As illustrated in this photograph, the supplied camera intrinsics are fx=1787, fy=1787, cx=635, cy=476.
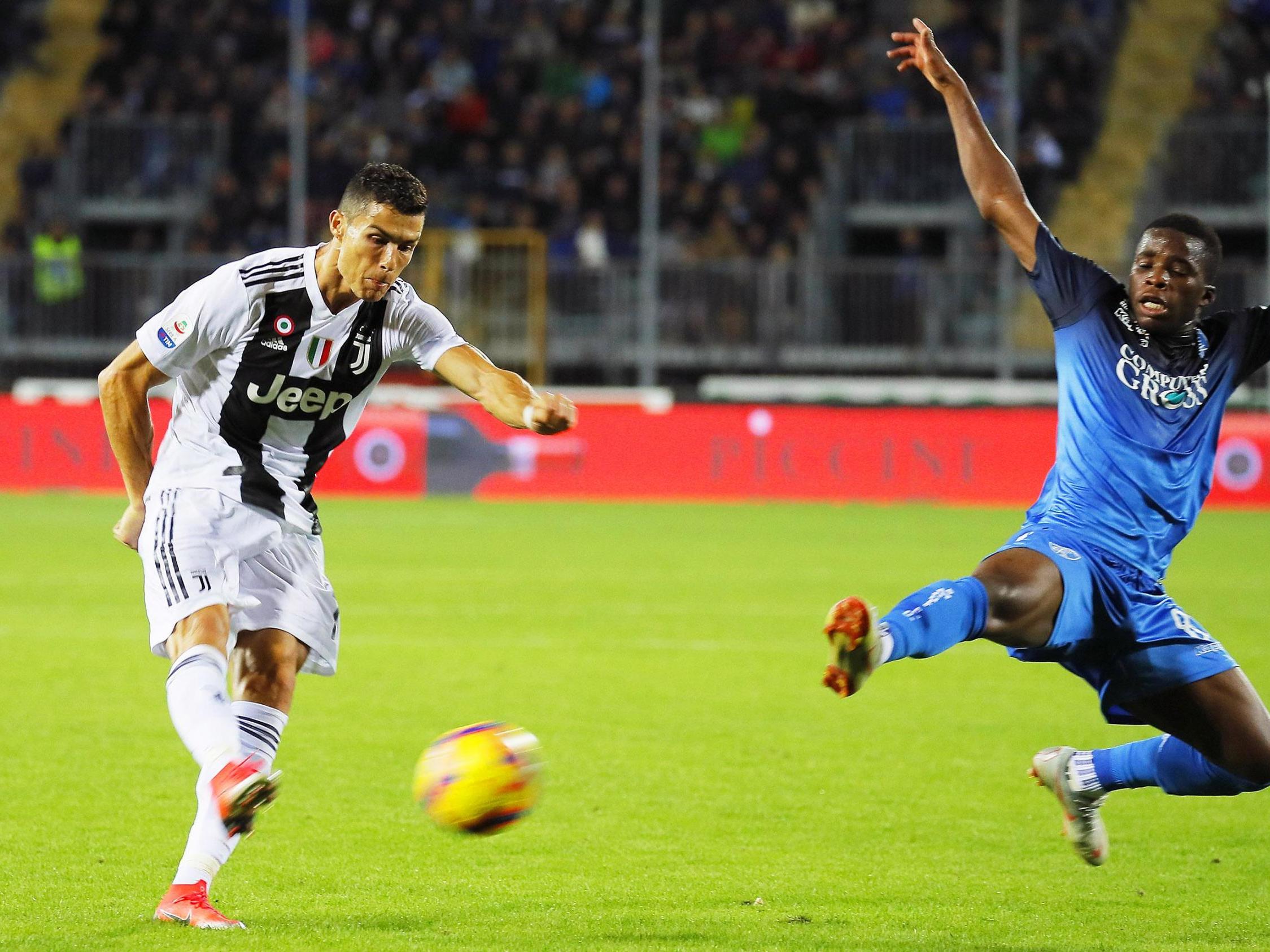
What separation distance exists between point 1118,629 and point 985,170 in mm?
1467

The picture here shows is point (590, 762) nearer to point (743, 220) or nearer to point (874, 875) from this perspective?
point (874, 875)

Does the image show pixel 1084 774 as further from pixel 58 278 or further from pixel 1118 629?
pixel 58 278

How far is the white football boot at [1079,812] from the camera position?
5629 mm

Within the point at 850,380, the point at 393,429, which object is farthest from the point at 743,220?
the point at 393,429

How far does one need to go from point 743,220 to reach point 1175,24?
8.46m

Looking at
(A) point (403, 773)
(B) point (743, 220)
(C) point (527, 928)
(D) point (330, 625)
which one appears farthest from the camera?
(B) point (743, 220)

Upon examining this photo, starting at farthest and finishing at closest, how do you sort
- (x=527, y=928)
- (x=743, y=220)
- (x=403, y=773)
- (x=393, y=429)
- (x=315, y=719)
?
(x=743, y=220)
(x=393, y=429)
(x=315, y=719)
(x=403, y=773)
(x=527, y=928)

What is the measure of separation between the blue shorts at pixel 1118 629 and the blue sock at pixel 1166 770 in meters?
0.36

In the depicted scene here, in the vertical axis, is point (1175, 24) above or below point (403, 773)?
above

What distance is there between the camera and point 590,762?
7473 millimetres

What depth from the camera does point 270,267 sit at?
519cm

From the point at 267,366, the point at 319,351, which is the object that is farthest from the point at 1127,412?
the point at 267,366

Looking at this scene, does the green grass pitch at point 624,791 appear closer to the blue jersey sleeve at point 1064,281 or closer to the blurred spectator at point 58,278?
the blue jersey sleeve at point 1064,281

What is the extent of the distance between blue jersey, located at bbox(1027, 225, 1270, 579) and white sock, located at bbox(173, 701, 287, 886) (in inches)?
91.6
